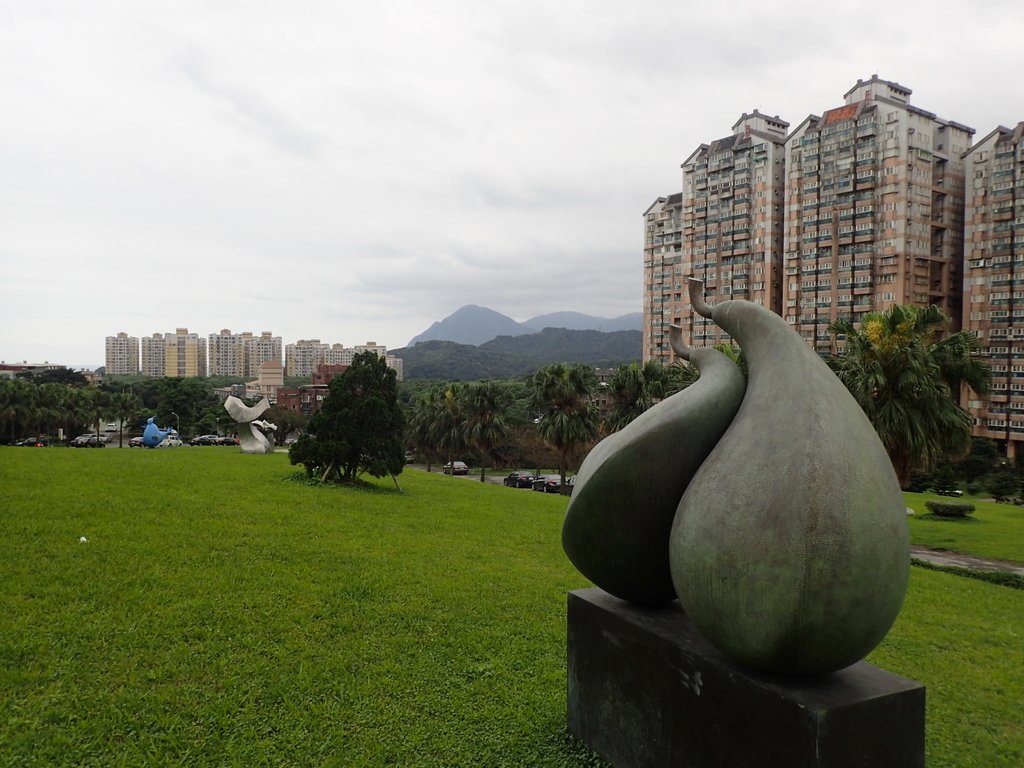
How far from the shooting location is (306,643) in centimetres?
738

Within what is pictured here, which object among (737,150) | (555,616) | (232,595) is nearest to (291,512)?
(232,595)

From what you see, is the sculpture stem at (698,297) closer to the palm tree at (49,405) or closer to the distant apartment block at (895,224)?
the distant apartment block at (895,224)

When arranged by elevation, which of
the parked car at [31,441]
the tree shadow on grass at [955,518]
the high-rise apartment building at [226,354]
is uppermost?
the high-rise apartment building at [226,354]

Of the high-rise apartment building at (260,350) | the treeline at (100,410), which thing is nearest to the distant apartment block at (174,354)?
the high-rise apartment building at (260,350)

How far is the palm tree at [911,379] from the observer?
15.8m

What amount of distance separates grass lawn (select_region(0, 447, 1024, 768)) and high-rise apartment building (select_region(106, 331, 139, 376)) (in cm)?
15517

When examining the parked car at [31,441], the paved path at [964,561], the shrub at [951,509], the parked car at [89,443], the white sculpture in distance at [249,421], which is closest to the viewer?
the paved path at [964,561]

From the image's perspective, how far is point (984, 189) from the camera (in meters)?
48.7

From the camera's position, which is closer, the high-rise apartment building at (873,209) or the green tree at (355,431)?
the green tree at (355,431)

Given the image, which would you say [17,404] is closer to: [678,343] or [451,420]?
[451,420]

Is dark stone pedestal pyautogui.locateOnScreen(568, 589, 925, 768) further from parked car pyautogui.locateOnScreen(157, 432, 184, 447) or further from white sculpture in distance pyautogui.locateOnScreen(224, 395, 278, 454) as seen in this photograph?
parked car pyautogui.locateOnScreen(157, 432, 184, 447)

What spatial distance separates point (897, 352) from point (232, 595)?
1580 centimetres

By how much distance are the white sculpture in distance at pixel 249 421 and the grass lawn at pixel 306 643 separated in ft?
49.3

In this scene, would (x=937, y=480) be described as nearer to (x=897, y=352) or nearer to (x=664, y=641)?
(x=897, y=352)
